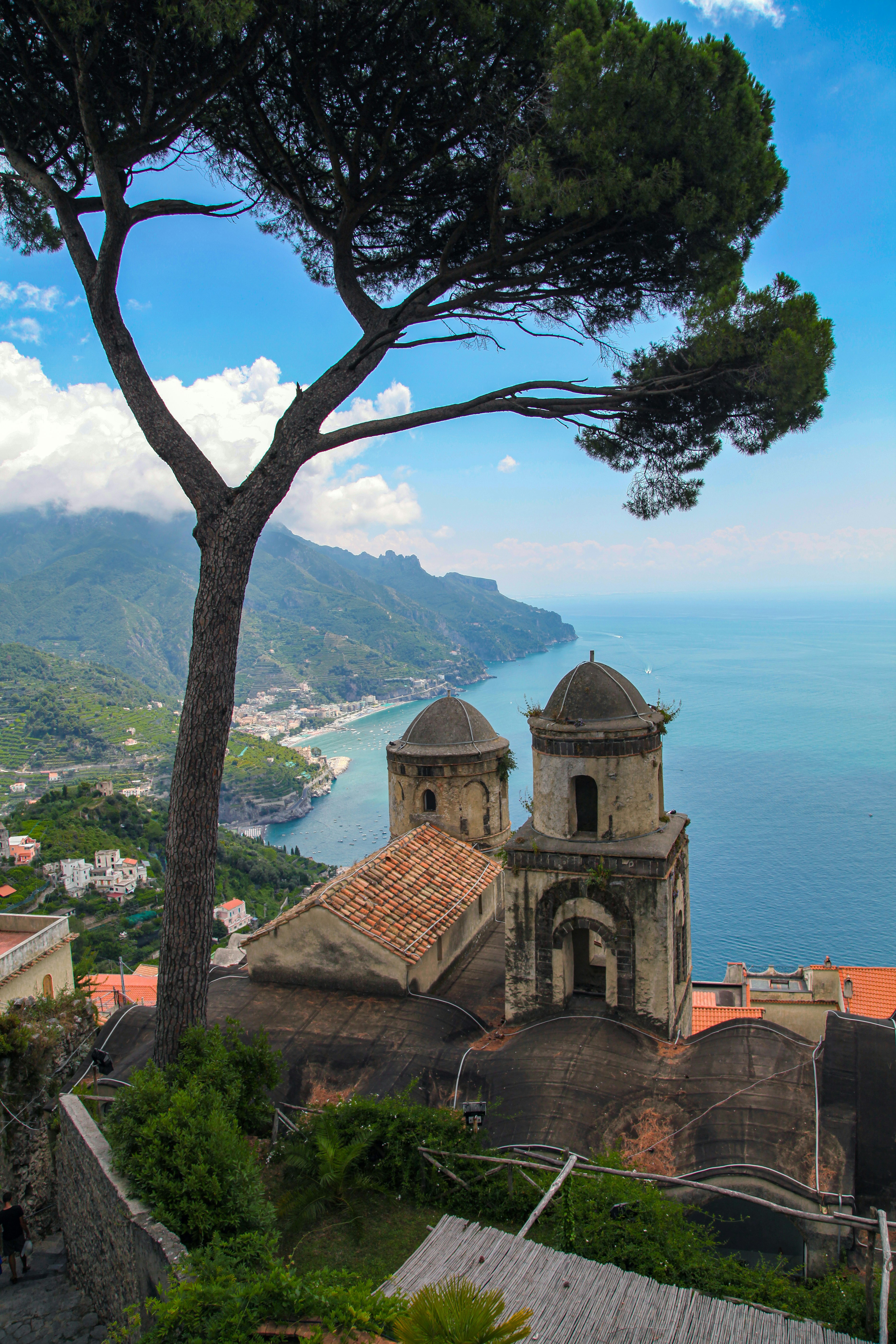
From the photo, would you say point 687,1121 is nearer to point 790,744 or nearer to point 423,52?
point 423,52

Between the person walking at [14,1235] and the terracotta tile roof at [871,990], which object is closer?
the person walking at [14,1235]

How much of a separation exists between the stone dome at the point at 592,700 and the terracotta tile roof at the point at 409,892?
12.2 feet

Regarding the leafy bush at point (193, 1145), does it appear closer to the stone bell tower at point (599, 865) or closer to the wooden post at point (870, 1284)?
the stone bell tower at point (599, 865)

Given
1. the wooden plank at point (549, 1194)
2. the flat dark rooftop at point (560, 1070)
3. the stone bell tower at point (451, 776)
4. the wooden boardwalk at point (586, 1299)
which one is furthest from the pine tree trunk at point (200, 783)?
the stone bell tower at point (451, 776)

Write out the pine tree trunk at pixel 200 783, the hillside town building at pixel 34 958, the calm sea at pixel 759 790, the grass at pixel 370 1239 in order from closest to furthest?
the grass at pixel 370 1239 → the pine tree trunk at pixel 200 783 → the hillside town building at pixel 34 958 → the calm sea at pixel 759 790

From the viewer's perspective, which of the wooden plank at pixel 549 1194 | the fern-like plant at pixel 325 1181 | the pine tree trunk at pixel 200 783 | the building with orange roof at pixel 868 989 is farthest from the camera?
the building with orange roof at pixel 868 989

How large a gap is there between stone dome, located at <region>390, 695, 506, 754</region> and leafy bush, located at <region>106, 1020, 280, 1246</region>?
28.4ft

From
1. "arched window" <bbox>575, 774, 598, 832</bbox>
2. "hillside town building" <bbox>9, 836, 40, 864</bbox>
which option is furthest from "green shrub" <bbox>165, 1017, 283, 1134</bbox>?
"hillside town building" <bbox>9, 836, 40, 864</bbox>

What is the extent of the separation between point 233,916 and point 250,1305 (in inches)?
1586

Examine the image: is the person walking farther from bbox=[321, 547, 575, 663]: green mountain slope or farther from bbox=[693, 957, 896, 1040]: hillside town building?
bbox=[321, 547, 575, 663]: green mountain slope

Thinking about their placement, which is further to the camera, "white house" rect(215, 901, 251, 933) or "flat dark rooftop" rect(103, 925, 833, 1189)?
"white house" rect(215, 901, 251, 933)

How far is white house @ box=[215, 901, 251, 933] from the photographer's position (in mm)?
42406

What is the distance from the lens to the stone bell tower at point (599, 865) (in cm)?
985

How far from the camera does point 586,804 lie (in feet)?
36.9
